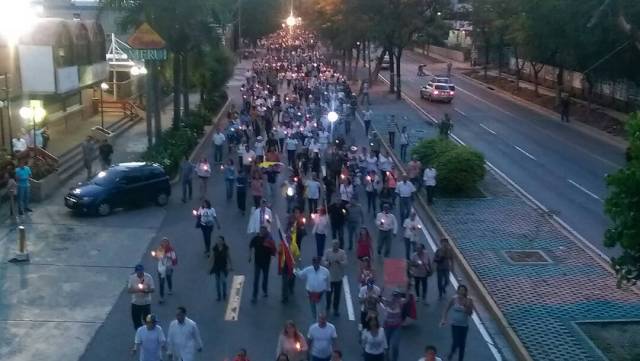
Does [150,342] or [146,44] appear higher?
[146,44]

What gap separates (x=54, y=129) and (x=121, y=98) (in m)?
9.86

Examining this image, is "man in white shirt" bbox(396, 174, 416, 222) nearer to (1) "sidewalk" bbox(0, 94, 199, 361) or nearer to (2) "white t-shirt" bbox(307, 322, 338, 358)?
(1) "sidewalk" bbox(0, 94, 199, 361)

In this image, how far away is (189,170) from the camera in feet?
84.4

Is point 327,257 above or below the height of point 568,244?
above

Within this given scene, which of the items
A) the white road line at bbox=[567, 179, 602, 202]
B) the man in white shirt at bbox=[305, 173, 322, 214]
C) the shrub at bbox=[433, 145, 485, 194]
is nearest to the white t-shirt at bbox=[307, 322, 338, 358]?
the man in white shirt at bbox=[305, 173, 322, 214]

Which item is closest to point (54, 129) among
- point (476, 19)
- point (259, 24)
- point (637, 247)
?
point (637, 247)

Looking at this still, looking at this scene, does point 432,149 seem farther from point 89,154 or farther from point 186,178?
point 89,154

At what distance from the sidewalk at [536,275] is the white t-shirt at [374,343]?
322cm

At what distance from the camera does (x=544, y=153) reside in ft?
120

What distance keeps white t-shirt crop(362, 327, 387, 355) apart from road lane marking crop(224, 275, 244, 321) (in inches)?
165

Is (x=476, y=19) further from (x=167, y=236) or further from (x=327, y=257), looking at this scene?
(x=327, y=257)

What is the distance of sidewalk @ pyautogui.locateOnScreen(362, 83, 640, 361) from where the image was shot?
15312 mm

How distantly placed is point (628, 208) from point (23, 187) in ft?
53.9

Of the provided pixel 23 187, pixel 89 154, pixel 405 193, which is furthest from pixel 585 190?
pixel 23 187
